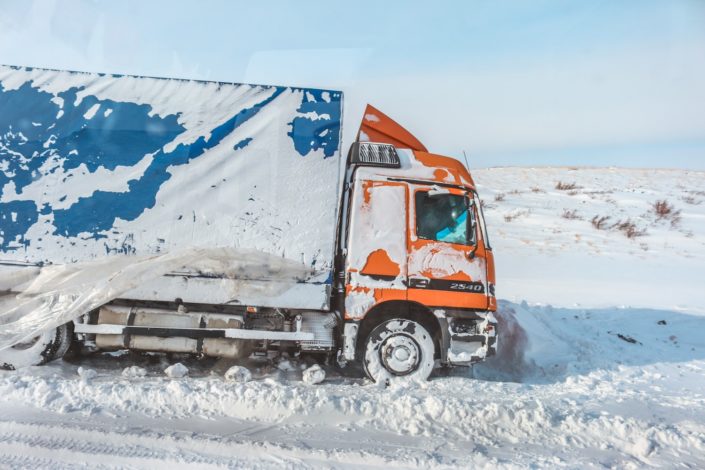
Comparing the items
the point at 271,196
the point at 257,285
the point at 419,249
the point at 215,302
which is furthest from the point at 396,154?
the point at 215,302

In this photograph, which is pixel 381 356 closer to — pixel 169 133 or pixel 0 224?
pixel 169 133

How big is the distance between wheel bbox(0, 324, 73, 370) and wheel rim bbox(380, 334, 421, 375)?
3855 millimetres

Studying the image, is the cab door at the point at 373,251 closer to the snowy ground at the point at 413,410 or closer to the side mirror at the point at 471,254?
the side mirror at the point at 471,254

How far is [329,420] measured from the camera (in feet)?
15.9

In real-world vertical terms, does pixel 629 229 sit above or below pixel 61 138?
below

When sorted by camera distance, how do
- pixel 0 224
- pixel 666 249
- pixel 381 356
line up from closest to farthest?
pixel 0 224
pixel 381 356
pixel 666 249

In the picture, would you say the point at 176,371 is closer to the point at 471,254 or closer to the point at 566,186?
the point at 471,254

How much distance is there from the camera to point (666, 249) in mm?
17016

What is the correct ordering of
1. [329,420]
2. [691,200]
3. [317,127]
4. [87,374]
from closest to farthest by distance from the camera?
[329,420] < [87,374] < [317,127] < [691,200]

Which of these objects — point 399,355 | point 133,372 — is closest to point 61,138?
point 133,372

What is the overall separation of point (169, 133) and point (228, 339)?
100 inches

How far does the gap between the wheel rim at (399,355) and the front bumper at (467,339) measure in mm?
371

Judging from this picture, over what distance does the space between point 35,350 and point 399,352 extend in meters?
4.29

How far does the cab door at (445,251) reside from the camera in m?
6.14
